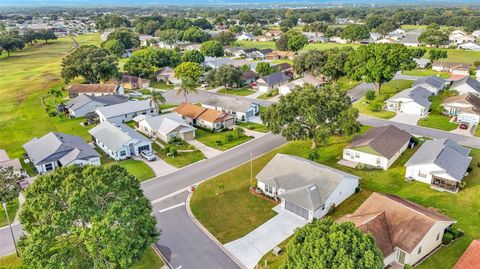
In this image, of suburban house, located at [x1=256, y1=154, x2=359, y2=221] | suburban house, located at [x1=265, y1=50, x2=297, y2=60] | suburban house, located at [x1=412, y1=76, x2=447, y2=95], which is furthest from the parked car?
suburban house, located at [x1=265, y1=50, x2=297, y2=60]

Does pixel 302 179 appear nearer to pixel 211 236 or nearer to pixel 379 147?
pixel 211 236

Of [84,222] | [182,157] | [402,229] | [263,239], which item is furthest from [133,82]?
[402,229]

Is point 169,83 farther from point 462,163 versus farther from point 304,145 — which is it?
point 462,163

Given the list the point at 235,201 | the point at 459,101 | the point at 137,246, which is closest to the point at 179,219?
the point at 235,201

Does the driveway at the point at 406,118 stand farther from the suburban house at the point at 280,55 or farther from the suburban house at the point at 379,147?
the suburban house at the point at 280,55

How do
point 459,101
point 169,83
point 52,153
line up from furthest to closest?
point 169,83
point 459,101
point 52,153

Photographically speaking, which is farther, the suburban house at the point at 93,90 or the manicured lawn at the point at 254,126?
the suburban house at the point at 93,90

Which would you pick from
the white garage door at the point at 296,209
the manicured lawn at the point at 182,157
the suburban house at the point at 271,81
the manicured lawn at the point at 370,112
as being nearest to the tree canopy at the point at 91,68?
the suburban house at the point at 271,81
